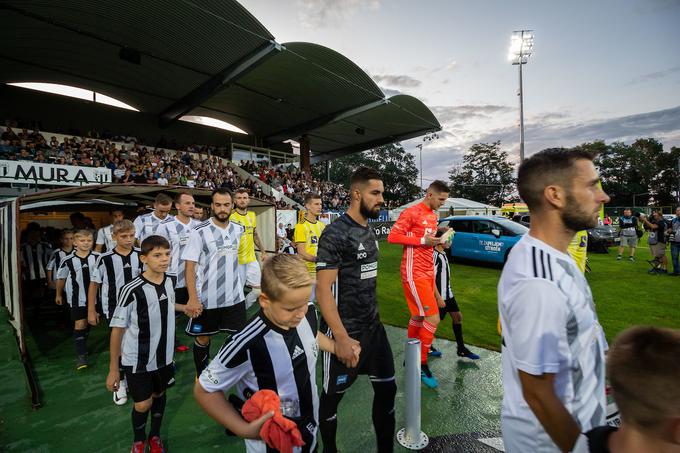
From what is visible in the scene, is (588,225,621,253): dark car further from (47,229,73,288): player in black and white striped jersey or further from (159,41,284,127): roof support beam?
(47,229,73,288): player in black and white striped jersey

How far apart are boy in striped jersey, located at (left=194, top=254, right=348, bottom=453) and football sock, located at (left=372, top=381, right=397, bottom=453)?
2.70 feet

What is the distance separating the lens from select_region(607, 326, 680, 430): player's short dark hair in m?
0.82

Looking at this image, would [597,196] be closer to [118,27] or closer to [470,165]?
[118,27]

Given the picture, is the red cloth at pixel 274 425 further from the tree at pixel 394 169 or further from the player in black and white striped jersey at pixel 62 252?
the tree at pixel 394 169

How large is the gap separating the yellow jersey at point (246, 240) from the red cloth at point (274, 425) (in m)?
3.32

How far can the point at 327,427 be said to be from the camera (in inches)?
90.7

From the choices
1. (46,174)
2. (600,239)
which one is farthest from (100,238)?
(600,239)

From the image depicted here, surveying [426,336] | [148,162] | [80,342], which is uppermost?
[148,162]

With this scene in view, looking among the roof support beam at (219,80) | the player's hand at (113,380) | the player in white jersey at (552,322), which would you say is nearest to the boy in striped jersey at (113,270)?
the player's hand at (113,380)

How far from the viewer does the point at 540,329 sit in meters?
1.13

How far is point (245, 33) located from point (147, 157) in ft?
27.6

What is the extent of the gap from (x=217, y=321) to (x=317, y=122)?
22.7 meters

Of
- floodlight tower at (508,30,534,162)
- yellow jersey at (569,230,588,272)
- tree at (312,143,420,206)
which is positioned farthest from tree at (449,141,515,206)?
yellow jersey at (569,230,588,272)

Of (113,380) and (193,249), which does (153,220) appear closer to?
(193,249)
